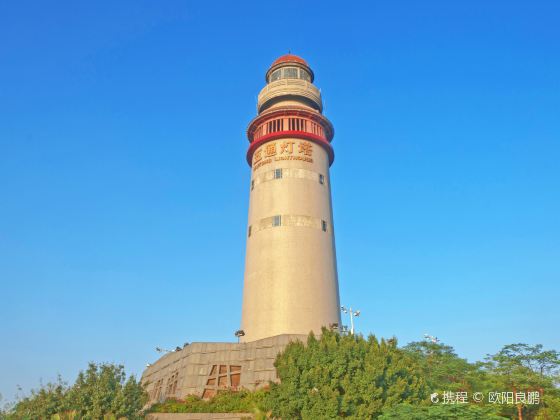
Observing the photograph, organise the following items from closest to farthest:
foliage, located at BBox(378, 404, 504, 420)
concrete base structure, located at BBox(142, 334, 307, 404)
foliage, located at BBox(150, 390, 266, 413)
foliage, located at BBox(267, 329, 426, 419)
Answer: foliage, located at BBox(378, 404, 504, 420), foliage, located at BBox(267, 329, 426, 419), foliage, located at BBox(150, 390, 266, 413), concrete base structure, located at BBox(142, 334, 307, 404)

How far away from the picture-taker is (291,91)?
147ft

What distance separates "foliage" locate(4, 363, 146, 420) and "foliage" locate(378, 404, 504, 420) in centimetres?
1193

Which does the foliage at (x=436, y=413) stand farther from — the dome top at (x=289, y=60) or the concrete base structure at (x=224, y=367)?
the dome top at (x=289, y=60)

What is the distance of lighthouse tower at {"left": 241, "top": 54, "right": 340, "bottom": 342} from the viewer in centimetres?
3712

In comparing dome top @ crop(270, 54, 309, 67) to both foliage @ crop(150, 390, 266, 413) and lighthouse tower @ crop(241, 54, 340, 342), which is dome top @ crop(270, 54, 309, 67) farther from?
foliage @ crop(150, 390, 266, 413)

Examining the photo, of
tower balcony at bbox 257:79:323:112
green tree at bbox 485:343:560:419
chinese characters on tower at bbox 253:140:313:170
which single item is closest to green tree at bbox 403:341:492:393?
green tree at bbox 485:343:560:419

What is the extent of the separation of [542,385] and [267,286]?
2344 cm

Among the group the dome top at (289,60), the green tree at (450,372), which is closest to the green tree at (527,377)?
the green tree at (450,372)

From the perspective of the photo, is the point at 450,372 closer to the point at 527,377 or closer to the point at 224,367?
the point at 527,377

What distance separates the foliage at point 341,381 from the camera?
2223 cm

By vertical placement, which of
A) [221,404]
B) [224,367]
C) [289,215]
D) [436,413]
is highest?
[289,215]

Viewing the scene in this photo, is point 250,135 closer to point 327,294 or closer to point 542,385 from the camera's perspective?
point 327,294

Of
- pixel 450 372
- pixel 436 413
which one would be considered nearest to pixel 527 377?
pixel 450 372

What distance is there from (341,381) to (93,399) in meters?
11.7
